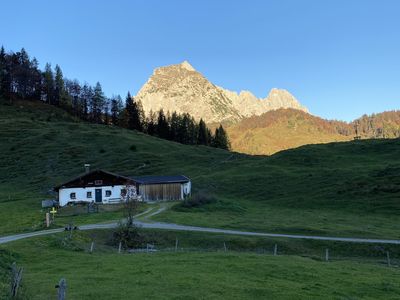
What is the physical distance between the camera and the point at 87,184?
77750 millimetres

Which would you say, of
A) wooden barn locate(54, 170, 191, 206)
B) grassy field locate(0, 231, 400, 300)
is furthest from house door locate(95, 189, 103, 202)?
grassy field locate(0, 231, 400, 300)

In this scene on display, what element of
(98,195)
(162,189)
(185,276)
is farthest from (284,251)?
(98,195)

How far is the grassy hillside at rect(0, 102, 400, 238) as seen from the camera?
57.8 metres

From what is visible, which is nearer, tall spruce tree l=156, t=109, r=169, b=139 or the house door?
the house door

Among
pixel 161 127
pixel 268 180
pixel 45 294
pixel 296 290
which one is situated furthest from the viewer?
pixel 161 127

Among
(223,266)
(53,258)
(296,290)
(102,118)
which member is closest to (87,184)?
(53,258)

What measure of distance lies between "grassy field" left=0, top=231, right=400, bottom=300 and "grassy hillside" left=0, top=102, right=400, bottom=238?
58.3 feet

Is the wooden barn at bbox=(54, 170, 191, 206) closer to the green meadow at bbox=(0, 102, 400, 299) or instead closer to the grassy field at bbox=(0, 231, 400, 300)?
the green meadow at bbox=(0, 102, 400, 299)

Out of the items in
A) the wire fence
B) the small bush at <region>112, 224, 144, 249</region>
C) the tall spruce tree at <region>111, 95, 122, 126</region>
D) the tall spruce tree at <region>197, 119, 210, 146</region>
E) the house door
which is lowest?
the wire fence

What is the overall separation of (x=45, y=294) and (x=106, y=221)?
34995 millimetres

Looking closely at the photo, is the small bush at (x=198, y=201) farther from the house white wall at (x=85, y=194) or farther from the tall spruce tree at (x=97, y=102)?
the tall spruce tree at (x=97, y=102)

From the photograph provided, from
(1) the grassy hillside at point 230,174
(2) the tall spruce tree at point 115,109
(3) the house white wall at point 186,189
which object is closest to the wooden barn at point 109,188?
(3) the house white wall at point 186,189

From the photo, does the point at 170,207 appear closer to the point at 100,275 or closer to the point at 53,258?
the point at 53,258

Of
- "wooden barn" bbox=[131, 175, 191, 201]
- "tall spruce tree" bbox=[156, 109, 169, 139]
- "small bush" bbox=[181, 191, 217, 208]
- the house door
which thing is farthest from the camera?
"tall spruce tree" bbox=[156, 109, 169, 139]
